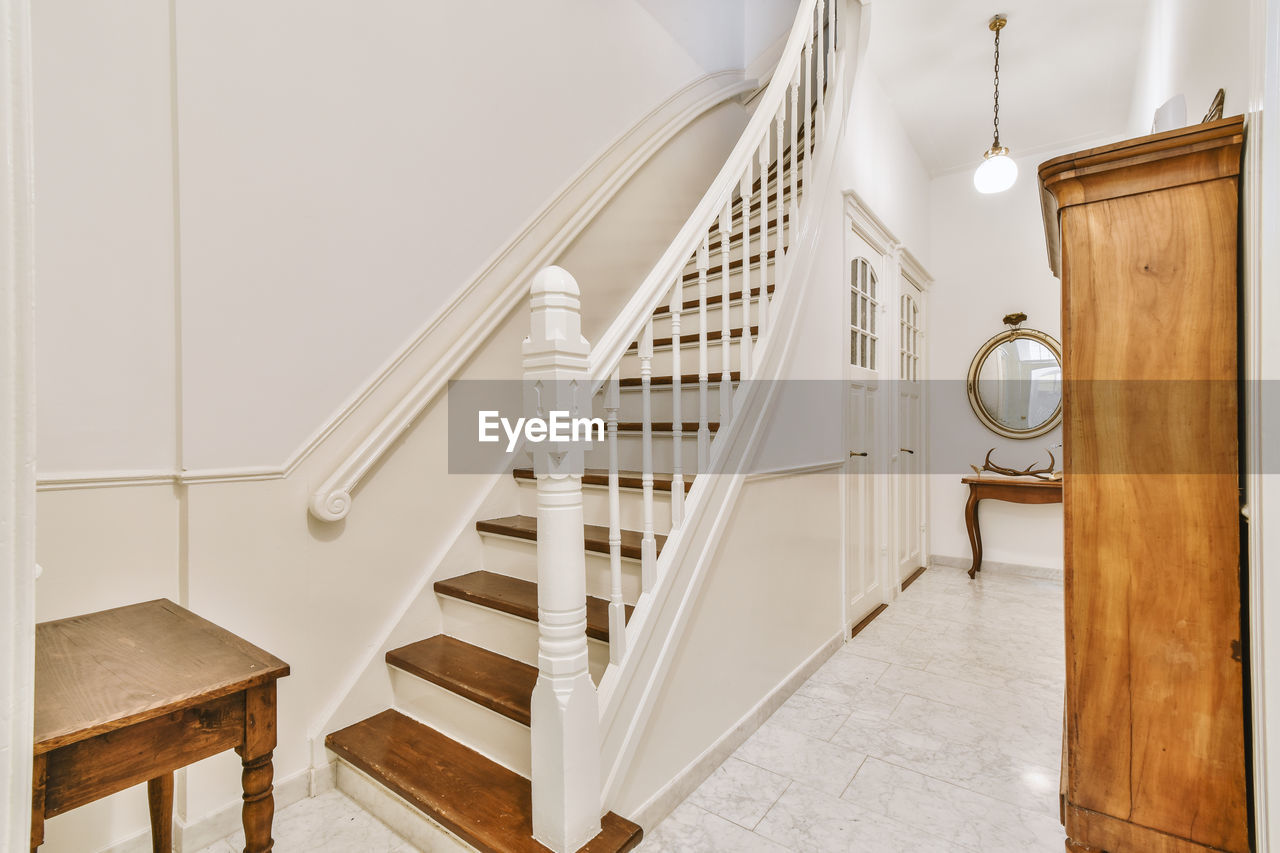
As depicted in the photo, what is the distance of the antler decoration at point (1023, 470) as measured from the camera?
4020mm

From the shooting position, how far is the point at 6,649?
54cm

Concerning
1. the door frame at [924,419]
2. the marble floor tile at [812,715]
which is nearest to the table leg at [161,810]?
the marble floor tile at [812,715]

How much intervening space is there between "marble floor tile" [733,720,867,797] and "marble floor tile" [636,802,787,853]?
31 centimetres

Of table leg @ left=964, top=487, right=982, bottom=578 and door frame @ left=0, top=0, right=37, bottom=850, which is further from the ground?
door frame @ left=0, top=0, right=37, bottom=850

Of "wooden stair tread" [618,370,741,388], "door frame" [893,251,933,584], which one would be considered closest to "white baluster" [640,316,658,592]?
"wooden stair tread" [618,370,741,388]

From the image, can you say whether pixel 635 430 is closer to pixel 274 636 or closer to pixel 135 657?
pixel 274 636

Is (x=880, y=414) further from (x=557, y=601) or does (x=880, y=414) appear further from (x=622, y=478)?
(x=557, y=601)

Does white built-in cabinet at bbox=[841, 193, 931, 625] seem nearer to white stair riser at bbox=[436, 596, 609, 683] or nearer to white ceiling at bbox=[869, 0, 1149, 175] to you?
white ceiling at bbox=[869, 0, 1149, 175]

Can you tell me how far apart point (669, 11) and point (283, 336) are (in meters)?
2.70

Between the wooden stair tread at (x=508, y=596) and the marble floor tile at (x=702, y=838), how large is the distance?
0.52 meters

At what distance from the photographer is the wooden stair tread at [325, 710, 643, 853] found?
1.30 m

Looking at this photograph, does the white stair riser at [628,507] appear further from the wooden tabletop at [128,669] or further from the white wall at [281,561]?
the wooden tabletop at [128,669]

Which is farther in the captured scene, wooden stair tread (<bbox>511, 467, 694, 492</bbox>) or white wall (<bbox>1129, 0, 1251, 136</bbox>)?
wooden stair tread (<bbox>511, 467, 694, 492</bbox>)

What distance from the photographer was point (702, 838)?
1.51 meters
